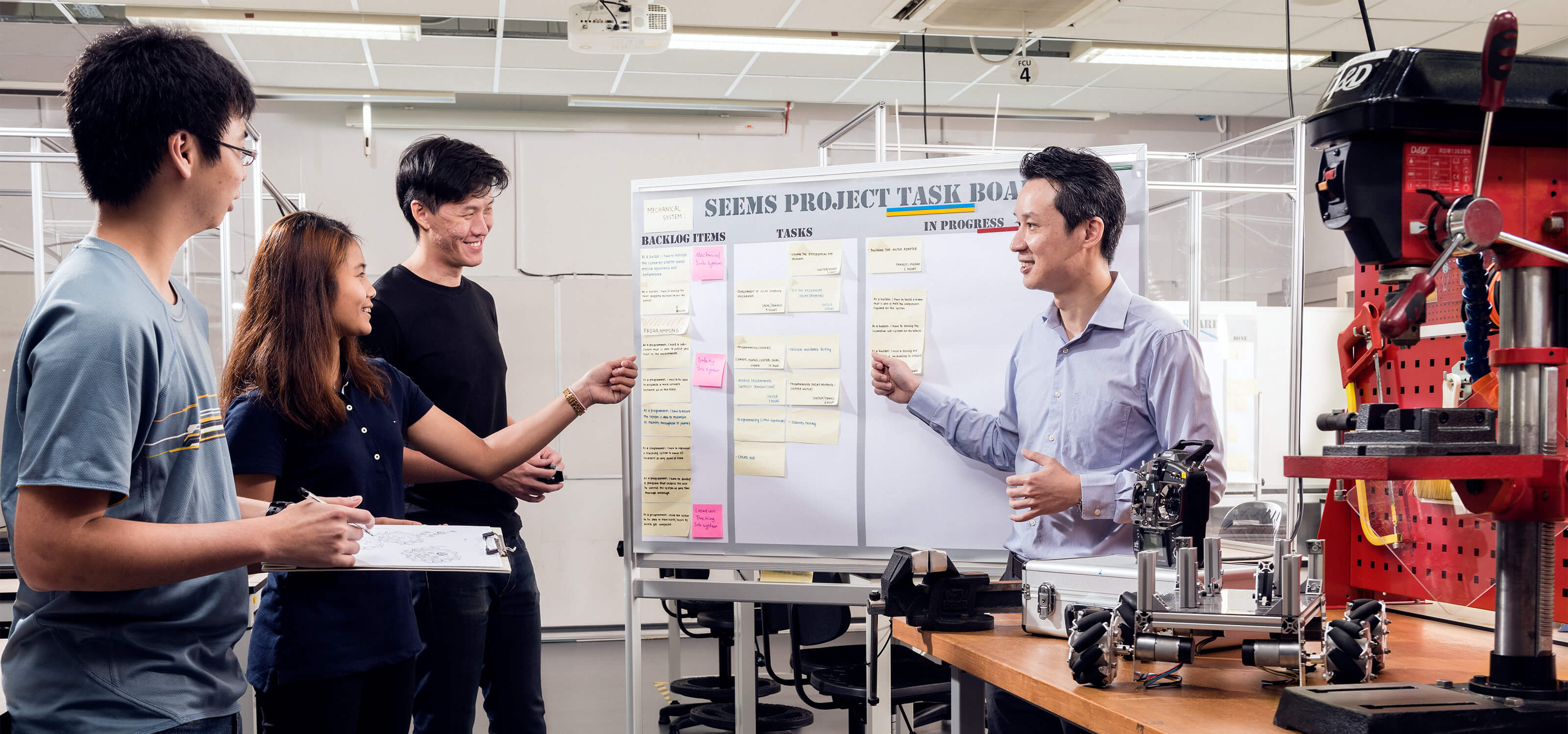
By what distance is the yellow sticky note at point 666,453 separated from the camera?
271 centimetres

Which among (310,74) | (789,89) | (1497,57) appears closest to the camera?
(1497,57)

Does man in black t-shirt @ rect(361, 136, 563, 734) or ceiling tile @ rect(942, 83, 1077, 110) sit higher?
ceiling tile @ rect(942, 83, 1077, 110)

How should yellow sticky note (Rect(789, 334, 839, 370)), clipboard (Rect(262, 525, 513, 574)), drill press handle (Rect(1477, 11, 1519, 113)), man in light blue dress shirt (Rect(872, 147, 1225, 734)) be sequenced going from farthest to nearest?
yellow sticky note (Rect(789, 334, 839, 370)) → man in light blue dress shirt (Rect(872, 147, 1225, 734)) → clipboard (Rect(262, 525, 513, 574)) → drill press handle (Rect(1477, 11, 1519, 113))

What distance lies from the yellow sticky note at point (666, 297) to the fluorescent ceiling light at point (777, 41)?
274 centimetres

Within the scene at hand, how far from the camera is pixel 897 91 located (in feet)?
20.5

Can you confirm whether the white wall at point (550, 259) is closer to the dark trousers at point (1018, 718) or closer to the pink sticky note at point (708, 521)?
the pink sticky note at point (708, 521)

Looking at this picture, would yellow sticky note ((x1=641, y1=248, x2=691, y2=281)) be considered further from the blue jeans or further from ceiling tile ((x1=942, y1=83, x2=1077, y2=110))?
ceiling tile ((x1=942, y1=83, x2=1077, y2=110))

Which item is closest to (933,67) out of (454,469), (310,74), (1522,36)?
(1522,36)

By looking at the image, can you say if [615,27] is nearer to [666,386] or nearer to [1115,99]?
[666,386]

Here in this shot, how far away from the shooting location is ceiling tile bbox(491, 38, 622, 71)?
5312mm

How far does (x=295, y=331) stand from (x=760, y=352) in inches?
45.6

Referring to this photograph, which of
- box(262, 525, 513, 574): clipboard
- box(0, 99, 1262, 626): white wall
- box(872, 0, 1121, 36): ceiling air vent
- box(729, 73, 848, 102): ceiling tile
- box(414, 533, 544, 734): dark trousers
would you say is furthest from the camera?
box(0, 99, 1262, 626): white wall

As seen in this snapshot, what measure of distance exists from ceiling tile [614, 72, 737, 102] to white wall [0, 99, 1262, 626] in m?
0.41

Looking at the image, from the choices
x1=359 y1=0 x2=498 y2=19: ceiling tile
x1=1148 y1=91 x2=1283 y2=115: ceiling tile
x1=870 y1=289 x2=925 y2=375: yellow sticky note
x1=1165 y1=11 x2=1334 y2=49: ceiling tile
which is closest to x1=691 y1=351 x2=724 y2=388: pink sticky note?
x1=870 y1=289 x2=925 y2=375: yellow sticky note
